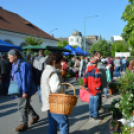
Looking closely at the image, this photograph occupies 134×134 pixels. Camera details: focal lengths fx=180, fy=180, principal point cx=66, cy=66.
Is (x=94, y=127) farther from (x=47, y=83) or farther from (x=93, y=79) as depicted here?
(x=47, y=83)

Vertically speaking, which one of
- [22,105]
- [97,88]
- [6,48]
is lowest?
[22,105]

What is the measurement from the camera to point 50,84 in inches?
109

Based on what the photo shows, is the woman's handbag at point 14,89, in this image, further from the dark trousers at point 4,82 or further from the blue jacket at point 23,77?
the dark trousers at point 4,82

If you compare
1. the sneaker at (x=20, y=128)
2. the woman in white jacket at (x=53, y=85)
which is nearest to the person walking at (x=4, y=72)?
the sneaker at (x=20, y=128)

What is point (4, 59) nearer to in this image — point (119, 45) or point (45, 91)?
point (45, 91)

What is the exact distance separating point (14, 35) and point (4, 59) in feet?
58.0

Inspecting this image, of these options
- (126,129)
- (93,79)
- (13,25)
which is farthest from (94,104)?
(13,25)

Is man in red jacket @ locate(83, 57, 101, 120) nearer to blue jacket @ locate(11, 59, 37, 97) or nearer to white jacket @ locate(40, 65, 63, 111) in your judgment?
blue jacket @ locate(11, 59, 37, 97)

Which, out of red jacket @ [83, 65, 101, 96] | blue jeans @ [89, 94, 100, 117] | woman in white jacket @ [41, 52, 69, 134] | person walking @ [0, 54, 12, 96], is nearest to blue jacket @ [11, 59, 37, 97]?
woman in white jacket @ [41, 52, 69, 134]

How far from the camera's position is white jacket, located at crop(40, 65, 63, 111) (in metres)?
2.74

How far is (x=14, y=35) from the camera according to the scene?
81.0 feet

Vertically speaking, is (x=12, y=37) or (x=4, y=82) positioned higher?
(x=12, y=37)

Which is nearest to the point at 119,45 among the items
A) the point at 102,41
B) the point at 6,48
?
the point at 102,41

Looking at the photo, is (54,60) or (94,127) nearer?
(54,60)
